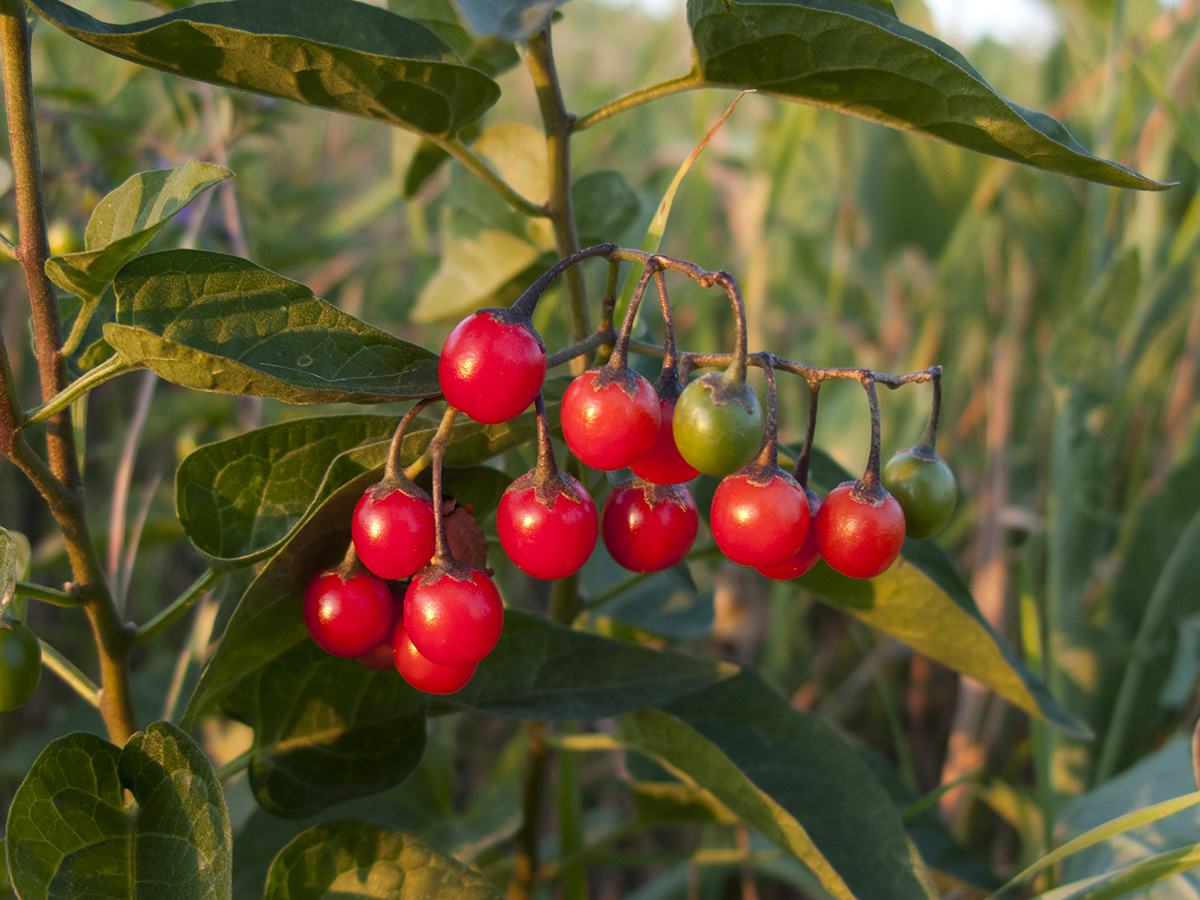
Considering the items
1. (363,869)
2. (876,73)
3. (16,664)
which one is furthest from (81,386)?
(876,73)

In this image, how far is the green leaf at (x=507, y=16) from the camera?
512 mm

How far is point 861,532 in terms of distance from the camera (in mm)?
686

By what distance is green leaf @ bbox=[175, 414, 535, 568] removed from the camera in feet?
2.45

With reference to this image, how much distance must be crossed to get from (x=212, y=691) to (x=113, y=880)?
0.15 m

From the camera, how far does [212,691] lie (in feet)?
2.60

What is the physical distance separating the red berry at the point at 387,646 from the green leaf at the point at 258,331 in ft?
0.66

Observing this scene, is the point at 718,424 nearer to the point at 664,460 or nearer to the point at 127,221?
the point at 664,460

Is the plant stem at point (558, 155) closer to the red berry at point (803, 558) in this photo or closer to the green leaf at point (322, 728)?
the red berry at point (803, 558)

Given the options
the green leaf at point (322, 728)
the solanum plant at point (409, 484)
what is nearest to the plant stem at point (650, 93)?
the solanum plant at point (409, 484)

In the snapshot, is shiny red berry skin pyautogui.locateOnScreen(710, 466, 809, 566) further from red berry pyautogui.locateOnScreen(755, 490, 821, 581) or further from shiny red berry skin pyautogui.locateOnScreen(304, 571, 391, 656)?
shiny red berry skin pyautogui.locateOnScreen(304, 571, 391, 656)

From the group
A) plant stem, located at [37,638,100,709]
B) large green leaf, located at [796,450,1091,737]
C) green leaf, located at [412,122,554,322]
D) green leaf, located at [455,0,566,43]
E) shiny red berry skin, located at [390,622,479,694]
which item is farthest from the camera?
green leaf, located at [412,122,554,322]

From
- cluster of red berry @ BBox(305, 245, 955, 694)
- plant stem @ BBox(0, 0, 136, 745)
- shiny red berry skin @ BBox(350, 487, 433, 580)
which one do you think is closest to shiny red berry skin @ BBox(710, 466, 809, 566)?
cluster of red berry @ BBox(305, 245, 955, 694)

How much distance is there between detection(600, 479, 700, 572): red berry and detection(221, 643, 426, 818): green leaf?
0.96ft

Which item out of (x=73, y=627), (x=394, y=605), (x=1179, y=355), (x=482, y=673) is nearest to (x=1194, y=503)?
(x=1179, y=355)
